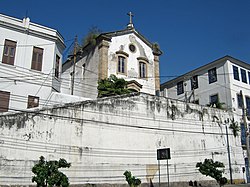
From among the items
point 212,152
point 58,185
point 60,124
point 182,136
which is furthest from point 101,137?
point 212,152

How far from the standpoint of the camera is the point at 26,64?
20.2 m

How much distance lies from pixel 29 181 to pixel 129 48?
1681cm

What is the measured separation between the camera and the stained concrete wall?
1416 centimetres

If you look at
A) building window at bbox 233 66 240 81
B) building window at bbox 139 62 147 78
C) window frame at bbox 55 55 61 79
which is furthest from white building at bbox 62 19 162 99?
building window at bbox 233 66 240 81

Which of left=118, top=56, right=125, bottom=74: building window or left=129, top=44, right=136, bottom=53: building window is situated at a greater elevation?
left=129, top=44, right=136, bottom=53: building window

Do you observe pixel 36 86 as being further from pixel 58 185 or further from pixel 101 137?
pixel 58 185

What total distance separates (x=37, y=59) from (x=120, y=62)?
8235 mm

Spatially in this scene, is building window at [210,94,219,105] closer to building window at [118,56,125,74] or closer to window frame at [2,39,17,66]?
building window at [118,56,125,74]

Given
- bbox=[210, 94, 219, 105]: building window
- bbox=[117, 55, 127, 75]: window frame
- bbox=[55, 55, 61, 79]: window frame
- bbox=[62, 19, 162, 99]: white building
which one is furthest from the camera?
bbox=[210, 94, 219, 105]: building window

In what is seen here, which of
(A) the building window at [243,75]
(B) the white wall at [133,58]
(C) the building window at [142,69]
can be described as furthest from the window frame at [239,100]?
(C) the building window at [142,69]

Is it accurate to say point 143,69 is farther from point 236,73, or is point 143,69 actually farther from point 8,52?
point 8,52

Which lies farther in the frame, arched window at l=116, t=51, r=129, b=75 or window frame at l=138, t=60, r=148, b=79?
window frame at l=138, t=60, r=148, b=79

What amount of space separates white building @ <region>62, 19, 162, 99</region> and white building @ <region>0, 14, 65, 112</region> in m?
4.78

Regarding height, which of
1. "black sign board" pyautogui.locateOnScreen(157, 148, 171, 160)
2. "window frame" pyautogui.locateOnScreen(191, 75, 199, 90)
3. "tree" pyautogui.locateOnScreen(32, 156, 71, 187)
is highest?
"window frame" pyautogui.locateOnScreen(191, 75, 199, 90)
